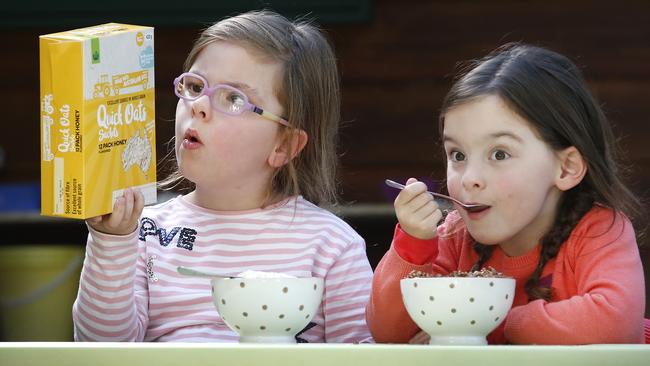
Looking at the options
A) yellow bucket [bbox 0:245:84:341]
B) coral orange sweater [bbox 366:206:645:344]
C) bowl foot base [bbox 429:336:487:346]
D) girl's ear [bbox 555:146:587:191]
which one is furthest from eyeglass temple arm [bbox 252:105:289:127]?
yellow bucket [bbox 0:245:84:341]

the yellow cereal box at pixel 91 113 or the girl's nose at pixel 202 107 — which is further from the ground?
the yellow cereal box at pixel 91 113

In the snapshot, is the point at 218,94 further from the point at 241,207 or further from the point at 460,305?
the point at 460,305

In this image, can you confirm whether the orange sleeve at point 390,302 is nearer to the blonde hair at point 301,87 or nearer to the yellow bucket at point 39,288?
the blonde hair at point 301,87

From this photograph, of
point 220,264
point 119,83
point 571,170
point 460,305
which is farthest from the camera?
point 220,264

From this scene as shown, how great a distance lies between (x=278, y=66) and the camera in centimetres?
187

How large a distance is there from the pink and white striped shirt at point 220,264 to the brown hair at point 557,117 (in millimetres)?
224

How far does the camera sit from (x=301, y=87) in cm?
189

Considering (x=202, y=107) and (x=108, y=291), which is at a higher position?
(x=202, y=107)

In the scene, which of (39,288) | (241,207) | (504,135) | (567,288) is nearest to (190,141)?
(241,207)

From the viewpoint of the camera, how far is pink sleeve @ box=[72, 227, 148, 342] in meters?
1.64

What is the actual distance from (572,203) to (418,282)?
1.49 ft

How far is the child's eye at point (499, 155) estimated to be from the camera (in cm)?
162

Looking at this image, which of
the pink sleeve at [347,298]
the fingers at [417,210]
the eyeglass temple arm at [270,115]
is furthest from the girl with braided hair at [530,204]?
the eyeglass temple arm at [270,115]

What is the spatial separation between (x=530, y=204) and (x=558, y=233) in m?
0.07
